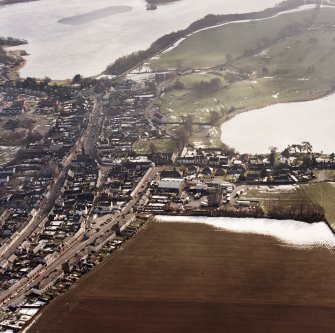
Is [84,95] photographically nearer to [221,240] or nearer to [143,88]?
[143,88]

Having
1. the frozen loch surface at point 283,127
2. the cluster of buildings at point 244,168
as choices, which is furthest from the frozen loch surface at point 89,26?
the cluster of buildings at point 244,168

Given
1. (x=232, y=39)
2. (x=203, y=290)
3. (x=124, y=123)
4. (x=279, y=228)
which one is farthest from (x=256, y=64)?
(x=203, y=290)

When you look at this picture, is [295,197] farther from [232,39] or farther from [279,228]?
[232,39]

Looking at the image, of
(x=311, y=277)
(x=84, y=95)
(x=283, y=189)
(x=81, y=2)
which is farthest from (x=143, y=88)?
(x=81, y=2)

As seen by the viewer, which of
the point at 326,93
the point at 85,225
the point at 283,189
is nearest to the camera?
the point at 85,225

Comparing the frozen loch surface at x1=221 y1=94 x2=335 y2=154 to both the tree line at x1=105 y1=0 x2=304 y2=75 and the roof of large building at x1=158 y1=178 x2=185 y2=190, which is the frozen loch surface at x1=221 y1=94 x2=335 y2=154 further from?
the tree line at x1=105 y1=0 x2=304 y2=75
